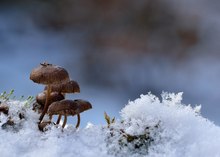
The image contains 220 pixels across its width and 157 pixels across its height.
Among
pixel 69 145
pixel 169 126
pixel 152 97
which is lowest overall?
pixel 69 145

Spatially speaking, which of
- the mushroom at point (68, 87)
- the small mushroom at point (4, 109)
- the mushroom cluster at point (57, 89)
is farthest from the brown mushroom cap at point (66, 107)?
the small mushroom at point (4, 109)

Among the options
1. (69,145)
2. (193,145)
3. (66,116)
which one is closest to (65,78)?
(66,116)

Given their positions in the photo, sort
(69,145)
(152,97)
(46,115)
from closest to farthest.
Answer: (69,145), (152,97), (46,115)

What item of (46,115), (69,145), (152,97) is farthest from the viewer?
(46,115)

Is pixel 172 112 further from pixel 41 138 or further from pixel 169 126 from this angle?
pixel 41 138

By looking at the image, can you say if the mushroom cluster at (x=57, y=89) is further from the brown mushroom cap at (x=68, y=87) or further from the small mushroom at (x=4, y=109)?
the small mushroom at (x=4, y=109)

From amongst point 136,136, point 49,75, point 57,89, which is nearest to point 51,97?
point 57,89

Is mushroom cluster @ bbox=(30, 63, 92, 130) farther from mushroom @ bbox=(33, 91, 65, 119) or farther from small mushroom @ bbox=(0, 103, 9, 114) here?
small mushroom @ bbox=(0, 103, 9, 114)
